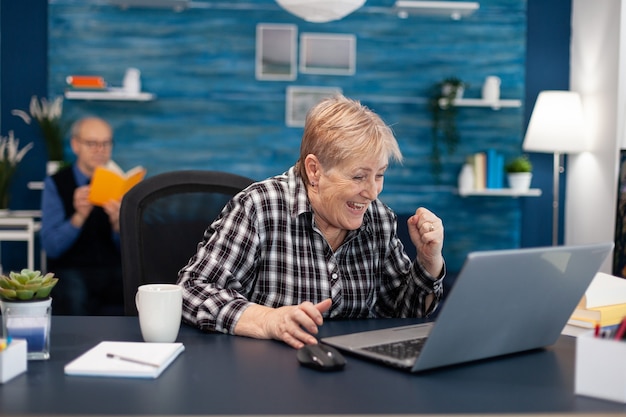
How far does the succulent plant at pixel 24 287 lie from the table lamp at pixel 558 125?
401cm

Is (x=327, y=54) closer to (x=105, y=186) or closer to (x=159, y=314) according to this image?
(x=105, y=186)

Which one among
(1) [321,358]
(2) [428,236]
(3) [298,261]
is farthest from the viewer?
(3) [298,261]

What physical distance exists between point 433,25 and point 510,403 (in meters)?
4.48

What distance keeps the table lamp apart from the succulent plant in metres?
4.01

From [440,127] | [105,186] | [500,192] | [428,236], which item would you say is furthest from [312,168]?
[440,127]

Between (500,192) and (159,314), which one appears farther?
(500,192)

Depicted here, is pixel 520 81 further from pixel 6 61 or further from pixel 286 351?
pixel 286 351

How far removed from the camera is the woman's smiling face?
71.6 inches

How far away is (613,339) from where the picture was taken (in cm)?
112

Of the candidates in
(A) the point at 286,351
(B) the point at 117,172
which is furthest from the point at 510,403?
(B) the point at 117,172

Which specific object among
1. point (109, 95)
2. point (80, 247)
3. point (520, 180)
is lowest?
point (80, 247)

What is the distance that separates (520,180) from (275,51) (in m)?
1.82

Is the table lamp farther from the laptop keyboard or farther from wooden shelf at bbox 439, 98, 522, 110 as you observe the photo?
the laptop keyboard

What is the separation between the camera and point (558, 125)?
15.8ft
